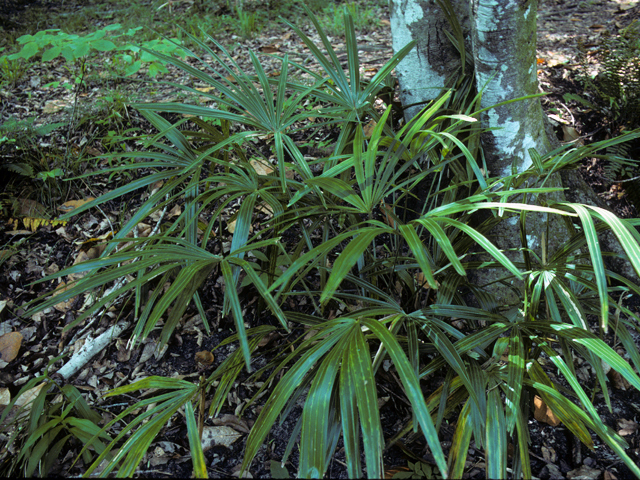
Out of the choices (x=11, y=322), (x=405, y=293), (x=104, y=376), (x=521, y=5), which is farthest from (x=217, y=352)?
(x=521, y=5)

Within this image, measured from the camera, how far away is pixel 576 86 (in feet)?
8.11

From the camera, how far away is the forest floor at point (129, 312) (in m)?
1.30

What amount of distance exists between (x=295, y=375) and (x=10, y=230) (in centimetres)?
197

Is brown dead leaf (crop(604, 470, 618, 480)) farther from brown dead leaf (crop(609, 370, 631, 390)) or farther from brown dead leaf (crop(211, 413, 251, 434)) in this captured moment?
brown dead leaf (crop(211, 413, 251, 434))

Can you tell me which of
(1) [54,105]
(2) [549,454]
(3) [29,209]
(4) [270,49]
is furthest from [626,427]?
(1) [54,105]

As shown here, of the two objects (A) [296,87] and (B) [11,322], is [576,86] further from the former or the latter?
(B) [11,322]

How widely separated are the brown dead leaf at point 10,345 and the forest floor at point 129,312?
21 millimetres

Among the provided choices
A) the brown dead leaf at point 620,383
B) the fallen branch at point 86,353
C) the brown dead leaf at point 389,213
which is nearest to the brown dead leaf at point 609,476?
the brown dead leaf at point 620,383

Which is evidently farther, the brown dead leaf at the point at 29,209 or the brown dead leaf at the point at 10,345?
the brown dead leaf at the point at 29,209

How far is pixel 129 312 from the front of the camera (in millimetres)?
1774

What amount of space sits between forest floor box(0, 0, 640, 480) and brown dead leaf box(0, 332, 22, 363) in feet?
0.07

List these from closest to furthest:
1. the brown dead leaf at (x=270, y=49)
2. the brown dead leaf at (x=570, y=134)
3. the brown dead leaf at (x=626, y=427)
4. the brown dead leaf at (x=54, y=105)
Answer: the brown dead leaf at (x=626, y=427)
the brown dead leaf at (x=570, y=134)
the brown dead leaf at (x=54, y=105)
the brown dead leaf at (x=270, y=49)

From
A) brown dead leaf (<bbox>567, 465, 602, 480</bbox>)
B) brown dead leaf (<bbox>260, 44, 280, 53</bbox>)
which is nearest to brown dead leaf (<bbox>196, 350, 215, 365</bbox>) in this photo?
brown dead leaf (<bbox>567, 465, 602, 480</bbox>)

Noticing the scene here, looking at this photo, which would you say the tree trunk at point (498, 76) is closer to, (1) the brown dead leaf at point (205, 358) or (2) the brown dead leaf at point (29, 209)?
(1) the brown dead leaf at point (205, 358)
